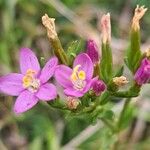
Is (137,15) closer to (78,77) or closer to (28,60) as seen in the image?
(78,77)

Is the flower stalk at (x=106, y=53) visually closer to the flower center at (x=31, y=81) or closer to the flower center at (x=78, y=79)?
the flower center at (x=78, y=79)

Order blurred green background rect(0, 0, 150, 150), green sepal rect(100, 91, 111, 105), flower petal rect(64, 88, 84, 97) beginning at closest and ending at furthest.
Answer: flower petal rect(64, 88, 84, 97) → green sepal rect(100, 91, 111, 105) → blurred green background rect(0, 0, 150, 150)

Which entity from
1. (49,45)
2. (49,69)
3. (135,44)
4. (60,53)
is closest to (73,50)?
(60,53)

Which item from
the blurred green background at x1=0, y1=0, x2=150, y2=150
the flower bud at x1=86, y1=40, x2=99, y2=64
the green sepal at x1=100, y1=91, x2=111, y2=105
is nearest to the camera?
the flower bud at x1=86, y1=40, x2=99, y2=64

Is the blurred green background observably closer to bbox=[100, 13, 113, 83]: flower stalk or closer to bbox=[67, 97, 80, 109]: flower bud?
bbox=[100, 13, 113, 83]: flower stalk

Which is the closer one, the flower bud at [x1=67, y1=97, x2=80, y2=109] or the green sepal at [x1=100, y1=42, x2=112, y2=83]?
the flower bud at [x1=67, y1=97, x2=80, y2=109]

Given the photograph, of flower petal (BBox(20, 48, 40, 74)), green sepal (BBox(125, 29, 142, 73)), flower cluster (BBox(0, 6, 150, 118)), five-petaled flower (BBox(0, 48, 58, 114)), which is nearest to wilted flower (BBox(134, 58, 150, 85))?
flower cluster (BBox(0, 6, 150, 118))
